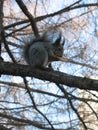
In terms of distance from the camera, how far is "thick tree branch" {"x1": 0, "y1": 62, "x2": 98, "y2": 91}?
244 centimetres

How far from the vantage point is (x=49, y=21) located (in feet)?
14.0

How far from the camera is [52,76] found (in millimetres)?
2547

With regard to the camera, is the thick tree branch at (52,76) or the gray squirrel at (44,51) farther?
the gray squirrel at (44,51)

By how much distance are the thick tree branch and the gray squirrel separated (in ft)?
0.37

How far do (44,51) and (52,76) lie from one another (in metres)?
0.33

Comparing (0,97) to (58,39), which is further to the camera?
(0,97)

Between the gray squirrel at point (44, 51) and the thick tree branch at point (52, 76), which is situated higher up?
the gray squirrel at point (44, 51)

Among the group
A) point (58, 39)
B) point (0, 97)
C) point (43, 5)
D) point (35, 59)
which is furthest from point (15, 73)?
point (0, 97)

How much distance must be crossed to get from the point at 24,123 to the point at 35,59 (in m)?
1.70

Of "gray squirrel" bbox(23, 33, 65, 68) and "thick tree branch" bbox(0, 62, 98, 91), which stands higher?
"gray squirrel" bbox(23, 33, 65, 68)

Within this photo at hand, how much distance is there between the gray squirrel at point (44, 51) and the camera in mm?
2824

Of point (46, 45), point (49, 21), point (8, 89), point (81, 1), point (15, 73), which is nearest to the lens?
point (15, 73)

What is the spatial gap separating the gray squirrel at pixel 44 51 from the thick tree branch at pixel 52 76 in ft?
0.37

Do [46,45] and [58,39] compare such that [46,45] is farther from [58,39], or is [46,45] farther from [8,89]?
[8,89]
